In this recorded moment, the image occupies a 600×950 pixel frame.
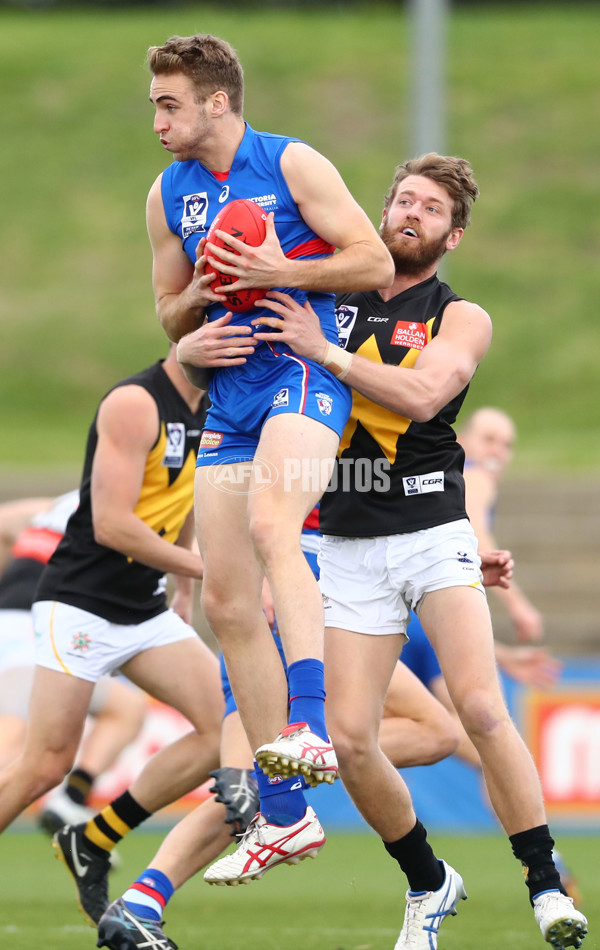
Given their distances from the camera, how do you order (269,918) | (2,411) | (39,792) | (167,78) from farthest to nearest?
(2,411)
(269,918)
(39,792)
(167,78)

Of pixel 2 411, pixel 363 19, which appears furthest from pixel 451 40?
pixel 2 411

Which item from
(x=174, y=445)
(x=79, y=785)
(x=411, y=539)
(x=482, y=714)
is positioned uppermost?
(x=174, y=445)

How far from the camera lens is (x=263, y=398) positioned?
16.3 ft

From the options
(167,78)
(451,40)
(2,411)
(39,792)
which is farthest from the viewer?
(451,40)

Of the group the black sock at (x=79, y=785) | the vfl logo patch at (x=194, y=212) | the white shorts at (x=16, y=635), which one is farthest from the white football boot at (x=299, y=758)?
the white shorts at (x=16, y=635)

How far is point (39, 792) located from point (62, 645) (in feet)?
2.10

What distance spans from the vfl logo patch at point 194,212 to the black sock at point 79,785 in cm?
379

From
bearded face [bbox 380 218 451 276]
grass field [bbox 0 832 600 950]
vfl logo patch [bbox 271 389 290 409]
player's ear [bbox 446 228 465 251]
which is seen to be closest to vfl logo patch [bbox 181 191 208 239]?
vfl logo patch [bbox 271 389 290 409]

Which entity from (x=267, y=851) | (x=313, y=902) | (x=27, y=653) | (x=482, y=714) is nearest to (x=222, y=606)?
(x=267, y=851)

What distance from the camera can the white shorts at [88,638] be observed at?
6180 mm

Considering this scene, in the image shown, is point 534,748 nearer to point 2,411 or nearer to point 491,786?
point 491,786

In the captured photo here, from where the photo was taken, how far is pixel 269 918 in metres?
7.10

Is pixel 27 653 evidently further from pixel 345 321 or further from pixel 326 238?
pixel 326 238

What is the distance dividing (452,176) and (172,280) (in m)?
1.18
